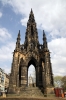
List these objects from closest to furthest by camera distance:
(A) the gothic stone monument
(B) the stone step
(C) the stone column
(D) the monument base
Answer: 1. (B) the stone step
2. (D) the monument base
3. (A) the gothic stone monument
4. (C) the stone column

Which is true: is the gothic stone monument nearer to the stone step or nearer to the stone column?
the stone column

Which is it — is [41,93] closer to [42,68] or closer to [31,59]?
[42,68]

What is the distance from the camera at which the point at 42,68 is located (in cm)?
2667

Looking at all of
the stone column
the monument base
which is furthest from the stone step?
the stone column

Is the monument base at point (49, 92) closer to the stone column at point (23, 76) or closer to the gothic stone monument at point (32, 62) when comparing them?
the gothic stone monument at point (32, 62)

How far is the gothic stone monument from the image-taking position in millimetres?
22828

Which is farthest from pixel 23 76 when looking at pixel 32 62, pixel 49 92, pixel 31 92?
pixel 49 92

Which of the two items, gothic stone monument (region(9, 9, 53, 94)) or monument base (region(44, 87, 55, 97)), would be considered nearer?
monument base (region(44, 87, 55, 97))

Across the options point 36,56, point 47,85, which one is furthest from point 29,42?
point 47,85

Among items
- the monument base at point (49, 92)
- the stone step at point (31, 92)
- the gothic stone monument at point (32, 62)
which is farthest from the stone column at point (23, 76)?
the monument base at point (49, 92)

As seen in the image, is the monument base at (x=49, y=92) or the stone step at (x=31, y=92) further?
the monument base at (x=49, y=92)

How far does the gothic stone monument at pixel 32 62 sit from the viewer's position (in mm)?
22828

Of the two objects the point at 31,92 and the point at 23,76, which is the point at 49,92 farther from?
the point at 23,76

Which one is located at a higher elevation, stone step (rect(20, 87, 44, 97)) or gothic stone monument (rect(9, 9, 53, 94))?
gothic stone monument (rect(9, 9, 53, 94))
